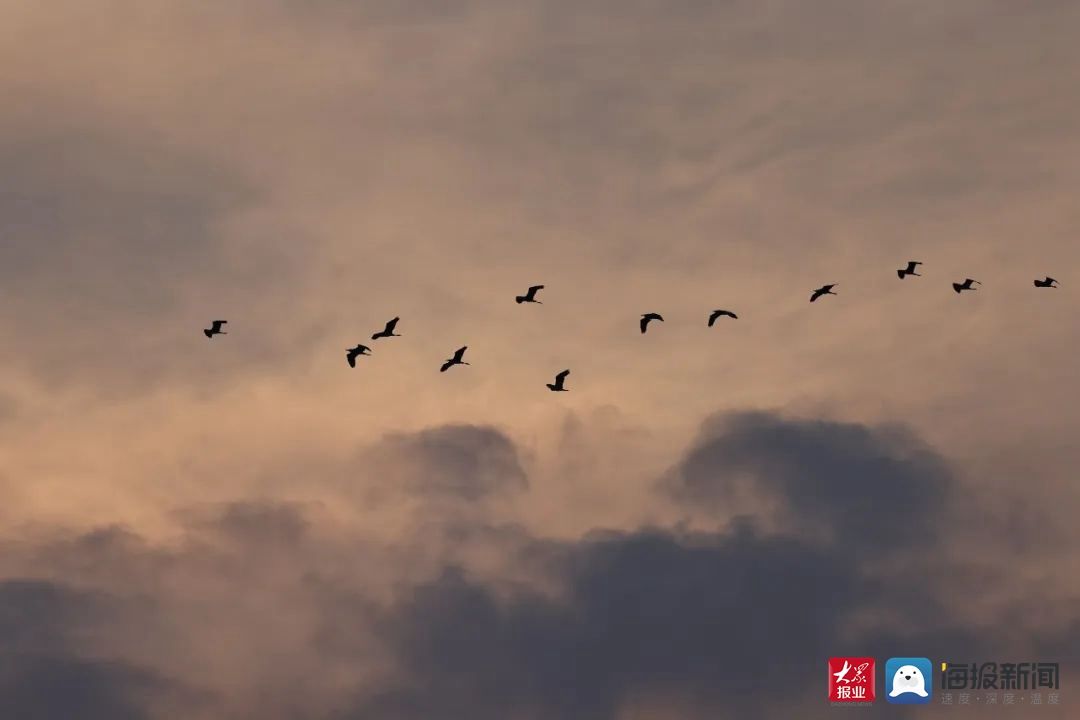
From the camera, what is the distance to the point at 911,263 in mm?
189375

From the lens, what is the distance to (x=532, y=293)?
18925 cm

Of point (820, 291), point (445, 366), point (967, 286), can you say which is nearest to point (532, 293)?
point (445, 366)

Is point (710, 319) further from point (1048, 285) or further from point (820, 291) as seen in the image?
point (1048, 285)

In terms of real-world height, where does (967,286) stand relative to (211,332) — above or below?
above

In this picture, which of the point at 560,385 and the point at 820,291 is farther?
the point at 560,385

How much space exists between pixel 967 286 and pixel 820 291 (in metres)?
16.3

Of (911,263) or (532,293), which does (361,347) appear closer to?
(532,293)

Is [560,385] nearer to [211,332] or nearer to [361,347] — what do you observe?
[361,347]

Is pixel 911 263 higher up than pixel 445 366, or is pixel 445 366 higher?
pixel 911 263

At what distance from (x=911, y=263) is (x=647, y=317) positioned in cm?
2945

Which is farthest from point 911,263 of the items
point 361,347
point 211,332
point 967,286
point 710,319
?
point 211,332

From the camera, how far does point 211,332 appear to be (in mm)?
190000

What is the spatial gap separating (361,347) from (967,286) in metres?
66.7

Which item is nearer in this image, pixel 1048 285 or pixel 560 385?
pixel 1048 285
